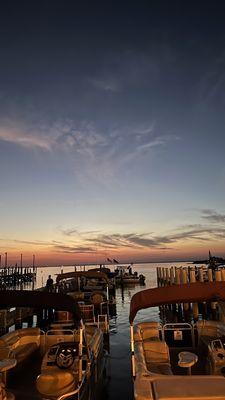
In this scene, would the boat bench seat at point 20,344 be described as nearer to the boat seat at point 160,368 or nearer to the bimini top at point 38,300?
the bimini top at point 38,300

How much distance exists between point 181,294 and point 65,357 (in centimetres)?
415

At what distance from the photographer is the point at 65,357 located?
9.13m

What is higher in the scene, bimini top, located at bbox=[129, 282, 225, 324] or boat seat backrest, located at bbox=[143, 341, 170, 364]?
bimini top, located at bbox=[129, 282, 225, 324]

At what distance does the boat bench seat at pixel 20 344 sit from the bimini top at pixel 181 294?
196 inches

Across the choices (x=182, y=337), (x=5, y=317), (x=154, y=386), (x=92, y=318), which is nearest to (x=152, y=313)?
(x=92, y=318)

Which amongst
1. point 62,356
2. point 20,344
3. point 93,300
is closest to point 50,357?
point 62,356

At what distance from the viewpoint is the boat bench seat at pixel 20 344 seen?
1004cm

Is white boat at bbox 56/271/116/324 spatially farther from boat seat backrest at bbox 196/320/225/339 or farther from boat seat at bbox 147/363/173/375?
boat seat at bbox 147/363/173/375

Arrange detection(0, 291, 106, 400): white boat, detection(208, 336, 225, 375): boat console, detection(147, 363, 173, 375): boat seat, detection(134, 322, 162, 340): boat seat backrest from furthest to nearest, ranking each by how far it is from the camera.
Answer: detection(134, 322, 162, 340): boat seat backrest < detection(208, 336, 225, 375): boat console < detection(147, 363, 173, 375): boat seat < detection(0, 291, 106, 400): white boat

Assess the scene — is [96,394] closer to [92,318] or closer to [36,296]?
[36,296]

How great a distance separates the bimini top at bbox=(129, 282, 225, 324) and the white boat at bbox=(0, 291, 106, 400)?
1.87 m

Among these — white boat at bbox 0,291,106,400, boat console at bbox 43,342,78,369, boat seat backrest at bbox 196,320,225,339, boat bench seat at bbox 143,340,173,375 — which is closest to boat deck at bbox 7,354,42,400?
white boat at bbox 0,291,106,400

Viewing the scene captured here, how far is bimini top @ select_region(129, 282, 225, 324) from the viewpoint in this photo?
7312 millimetres

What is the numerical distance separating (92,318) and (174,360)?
30.4ft
